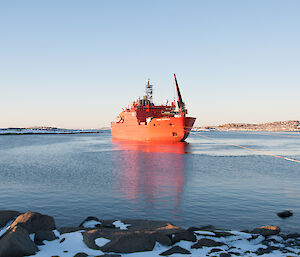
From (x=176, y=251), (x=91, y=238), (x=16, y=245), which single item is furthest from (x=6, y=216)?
(x=176, y=251)

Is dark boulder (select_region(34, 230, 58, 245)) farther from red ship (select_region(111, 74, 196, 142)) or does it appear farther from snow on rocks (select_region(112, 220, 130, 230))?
red ship (select_region(111, 74, 196, 142))

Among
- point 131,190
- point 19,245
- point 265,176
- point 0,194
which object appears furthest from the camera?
point 265,176

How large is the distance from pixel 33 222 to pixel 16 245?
6.87 feet

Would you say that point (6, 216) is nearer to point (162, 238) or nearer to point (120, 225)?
point (120, 225)

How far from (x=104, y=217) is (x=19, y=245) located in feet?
16.0

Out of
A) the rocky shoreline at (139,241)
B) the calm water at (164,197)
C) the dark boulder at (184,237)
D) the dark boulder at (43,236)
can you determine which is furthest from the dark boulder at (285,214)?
the dark boulder at (43,236)

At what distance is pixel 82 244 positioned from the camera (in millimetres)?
7805

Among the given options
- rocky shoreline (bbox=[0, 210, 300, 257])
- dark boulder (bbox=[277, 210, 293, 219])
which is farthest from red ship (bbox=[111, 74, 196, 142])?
rocky shoreline (bbox=[0, 210, 300, 257])

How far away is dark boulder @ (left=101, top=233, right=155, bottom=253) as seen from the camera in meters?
7.33

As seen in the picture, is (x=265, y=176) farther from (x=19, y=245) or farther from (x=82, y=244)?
(x=19, y=245)

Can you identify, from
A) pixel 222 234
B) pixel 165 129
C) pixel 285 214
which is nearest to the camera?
pixel 222 234

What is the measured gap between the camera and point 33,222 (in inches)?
349

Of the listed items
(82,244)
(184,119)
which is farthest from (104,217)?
(184,119)

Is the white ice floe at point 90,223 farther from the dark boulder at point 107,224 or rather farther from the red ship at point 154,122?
the red ship at point 154,122
